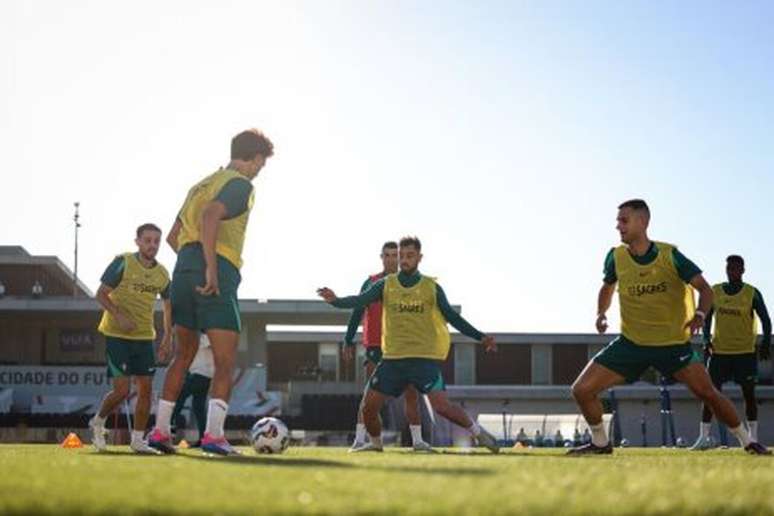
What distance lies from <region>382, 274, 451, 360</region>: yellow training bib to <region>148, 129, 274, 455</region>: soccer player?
3600 mm

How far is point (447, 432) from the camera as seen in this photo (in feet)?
112

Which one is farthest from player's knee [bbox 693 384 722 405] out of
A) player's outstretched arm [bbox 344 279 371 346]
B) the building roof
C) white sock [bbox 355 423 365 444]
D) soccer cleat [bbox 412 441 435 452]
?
the building roof

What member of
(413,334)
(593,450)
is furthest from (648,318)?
(413,334)

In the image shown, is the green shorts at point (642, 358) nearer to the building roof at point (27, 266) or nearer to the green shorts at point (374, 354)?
the green shorts at point (374, 354)

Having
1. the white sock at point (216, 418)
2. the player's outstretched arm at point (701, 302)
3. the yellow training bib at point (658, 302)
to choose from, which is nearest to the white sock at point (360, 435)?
the yellow training bib at point (658, 302)

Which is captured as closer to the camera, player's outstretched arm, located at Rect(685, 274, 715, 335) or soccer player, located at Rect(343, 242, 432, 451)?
player's outstretched arm, located at Rect(685, 274, 715, 335)

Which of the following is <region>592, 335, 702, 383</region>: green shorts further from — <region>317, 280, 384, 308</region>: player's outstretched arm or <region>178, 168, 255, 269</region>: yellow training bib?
<region>178, 168, 255, 269</region>: yellow training bib

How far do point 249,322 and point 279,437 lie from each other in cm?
3597

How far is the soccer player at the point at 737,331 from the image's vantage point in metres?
14.5

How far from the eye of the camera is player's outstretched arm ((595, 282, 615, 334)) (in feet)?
32.1

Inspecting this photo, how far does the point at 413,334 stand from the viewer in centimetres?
1148

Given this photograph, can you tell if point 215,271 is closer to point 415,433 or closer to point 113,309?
point 113,309

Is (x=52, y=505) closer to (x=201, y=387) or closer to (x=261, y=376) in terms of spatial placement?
(x=201, y=387)

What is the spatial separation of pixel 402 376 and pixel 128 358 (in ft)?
9.37
